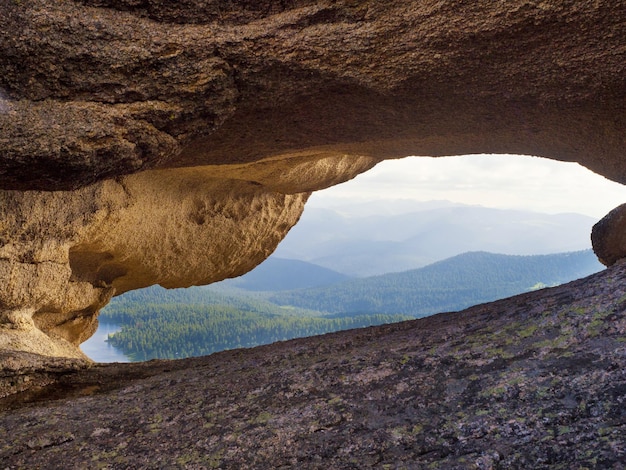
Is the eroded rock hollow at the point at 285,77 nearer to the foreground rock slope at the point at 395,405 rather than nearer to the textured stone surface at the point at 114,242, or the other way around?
the foreground rock slope at the point at 395,405

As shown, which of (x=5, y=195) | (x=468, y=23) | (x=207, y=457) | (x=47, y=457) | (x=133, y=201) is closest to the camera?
(x=207, y=457)

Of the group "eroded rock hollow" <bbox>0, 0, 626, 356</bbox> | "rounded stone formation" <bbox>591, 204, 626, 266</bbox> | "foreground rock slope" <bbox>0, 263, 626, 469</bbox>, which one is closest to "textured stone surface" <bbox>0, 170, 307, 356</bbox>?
"eroded rock hollow" <bbox>0, 0, 626, 356</bbox>

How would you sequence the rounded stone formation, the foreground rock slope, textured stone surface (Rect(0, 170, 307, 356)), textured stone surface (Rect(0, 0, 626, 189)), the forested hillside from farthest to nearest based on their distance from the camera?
the forested hillside
textured stone surface (Rect(0, 170, 307, 356))
the rounded stone formation
textured stone surface (Rect(0, 0, 626, 189))
the foreground rock slope

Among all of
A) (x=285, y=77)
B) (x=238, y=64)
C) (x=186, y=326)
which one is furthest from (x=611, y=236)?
(x=186, y=326)

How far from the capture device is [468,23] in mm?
4730

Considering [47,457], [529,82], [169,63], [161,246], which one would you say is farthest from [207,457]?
[161,246]

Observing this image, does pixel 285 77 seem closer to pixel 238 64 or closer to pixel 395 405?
pixel 238 64

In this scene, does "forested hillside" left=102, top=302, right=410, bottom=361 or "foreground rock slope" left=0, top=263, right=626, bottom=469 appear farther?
"forested hillside" left=102, top=302, right=410, bottom=361

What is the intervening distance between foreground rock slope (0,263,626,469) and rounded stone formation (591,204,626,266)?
270 centimetres

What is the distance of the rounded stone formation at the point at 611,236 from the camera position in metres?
7.66

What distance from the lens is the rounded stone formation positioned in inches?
301

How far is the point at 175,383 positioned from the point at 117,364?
207 cm

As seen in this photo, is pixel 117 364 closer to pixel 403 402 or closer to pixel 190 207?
pixel 190 207

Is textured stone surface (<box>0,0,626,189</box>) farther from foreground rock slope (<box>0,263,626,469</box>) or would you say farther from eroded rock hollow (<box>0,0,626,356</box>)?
foreground rock slope (<box>0,263,626,469</box>)
